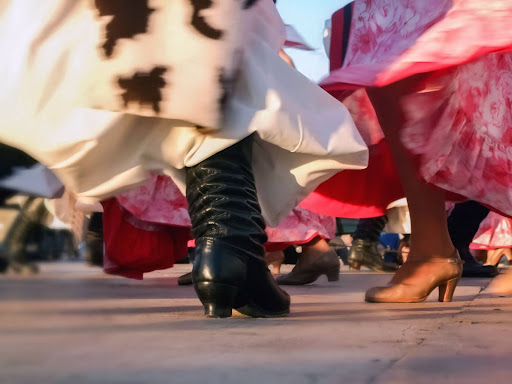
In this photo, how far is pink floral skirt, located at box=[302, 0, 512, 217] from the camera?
1549mm

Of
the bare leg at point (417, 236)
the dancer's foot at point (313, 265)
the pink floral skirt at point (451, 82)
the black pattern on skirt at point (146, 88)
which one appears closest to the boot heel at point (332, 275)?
the dancer's foot at point (313, 265)

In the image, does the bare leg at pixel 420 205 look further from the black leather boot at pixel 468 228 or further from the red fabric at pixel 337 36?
the black leather boot at pixel 468 228

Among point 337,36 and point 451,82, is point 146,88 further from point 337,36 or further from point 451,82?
point 337,36

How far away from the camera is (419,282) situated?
1668 mm

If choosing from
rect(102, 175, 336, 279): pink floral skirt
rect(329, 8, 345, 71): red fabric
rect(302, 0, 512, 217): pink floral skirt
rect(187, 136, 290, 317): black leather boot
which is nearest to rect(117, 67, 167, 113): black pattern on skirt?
rect(187, 136, 290, 317): black leather boot

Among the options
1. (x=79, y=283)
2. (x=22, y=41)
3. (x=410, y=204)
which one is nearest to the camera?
(x=79, y=283)

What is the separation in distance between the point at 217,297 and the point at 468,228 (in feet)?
9.05

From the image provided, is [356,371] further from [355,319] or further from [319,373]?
[355,319]

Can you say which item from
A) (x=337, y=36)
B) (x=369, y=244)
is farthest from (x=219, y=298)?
(x=369, y=244)

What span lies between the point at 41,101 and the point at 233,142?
30 cm

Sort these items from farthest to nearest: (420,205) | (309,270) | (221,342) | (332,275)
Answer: (332,275), (309,270), (420,205), (221,342)

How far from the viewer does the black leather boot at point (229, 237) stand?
3.68 ft

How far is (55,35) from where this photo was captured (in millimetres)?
1020

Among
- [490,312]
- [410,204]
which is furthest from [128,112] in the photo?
[410,204]
